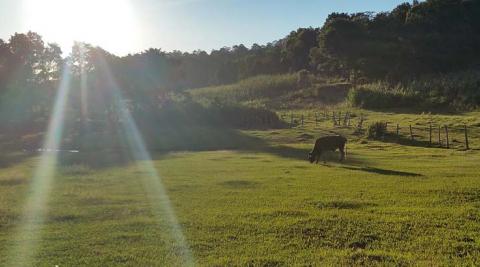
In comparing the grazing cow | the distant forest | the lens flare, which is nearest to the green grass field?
the lens flare

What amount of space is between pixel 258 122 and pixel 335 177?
34295 mm

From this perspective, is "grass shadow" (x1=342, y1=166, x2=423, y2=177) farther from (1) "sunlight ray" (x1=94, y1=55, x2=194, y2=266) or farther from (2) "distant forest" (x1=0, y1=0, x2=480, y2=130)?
(2) "distant forest" (x1=0, y1=0, x2=480, y2=130)

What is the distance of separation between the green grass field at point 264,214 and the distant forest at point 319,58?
34.9m

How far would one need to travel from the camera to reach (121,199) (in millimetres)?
17938

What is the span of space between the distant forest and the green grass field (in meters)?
34.9

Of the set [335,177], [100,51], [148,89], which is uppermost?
[100,51]

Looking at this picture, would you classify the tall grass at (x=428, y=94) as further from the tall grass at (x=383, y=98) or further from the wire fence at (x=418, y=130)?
the wire fence at (x=418, y=130)

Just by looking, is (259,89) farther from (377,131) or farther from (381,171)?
(381,171)

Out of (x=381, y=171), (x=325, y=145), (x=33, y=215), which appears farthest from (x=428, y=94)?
(x=33, y=215)

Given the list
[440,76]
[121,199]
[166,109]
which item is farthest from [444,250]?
[440,76]

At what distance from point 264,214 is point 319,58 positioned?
7863 cm

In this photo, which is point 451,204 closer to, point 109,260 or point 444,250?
point 444,250

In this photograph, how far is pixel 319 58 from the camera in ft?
298

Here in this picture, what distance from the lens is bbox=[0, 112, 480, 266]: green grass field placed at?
439 inches
